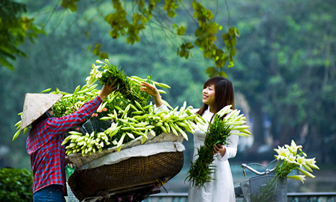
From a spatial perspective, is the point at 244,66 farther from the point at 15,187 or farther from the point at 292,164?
the point at 292,164

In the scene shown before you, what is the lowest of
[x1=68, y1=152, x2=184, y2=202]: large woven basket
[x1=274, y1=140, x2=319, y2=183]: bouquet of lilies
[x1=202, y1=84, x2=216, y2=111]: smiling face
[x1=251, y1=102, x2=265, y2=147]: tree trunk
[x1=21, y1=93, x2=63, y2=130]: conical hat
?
[x1=68, y1=152, x2=184, y2=202]: large woven basket

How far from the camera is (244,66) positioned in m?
24.5

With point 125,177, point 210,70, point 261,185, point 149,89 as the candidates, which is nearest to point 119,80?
point 149,89

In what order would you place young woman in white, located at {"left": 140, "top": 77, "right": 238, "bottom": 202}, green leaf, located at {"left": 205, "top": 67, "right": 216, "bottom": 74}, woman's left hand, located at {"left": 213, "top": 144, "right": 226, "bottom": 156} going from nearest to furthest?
woman's left hand, located at {"left": 213, "top": 144, "right": 226, "bottom": 156}
young woman in white, located at {"left": 140, "top": 77, "right": 238, "bottom": 202}
green leaf, located at {"left": 205, "top": 67, "right": 216, "bottom": 74}

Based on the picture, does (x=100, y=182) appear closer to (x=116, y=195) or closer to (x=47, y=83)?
(x=116, y=195)

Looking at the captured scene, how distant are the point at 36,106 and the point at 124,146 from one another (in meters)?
0.62

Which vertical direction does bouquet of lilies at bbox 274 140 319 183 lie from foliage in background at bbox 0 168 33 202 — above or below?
above

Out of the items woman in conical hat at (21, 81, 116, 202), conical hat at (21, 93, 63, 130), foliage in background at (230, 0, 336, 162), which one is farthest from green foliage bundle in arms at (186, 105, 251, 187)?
foliage in background at (230, 0, 336, 162)

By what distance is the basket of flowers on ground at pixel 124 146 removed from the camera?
→ 7.42ft

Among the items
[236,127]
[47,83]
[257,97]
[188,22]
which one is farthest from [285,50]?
[236,127]

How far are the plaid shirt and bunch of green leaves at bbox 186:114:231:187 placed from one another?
0.65 m

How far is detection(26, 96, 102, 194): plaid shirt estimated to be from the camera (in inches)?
97.0

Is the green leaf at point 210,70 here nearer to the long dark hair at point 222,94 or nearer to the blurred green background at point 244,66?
the long dark hair at point 222,94

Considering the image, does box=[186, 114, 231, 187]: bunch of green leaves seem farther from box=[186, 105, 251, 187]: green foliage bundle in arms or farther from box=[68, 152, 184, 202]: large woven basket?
box=[68, 152, 184, 202]: large woven basket
